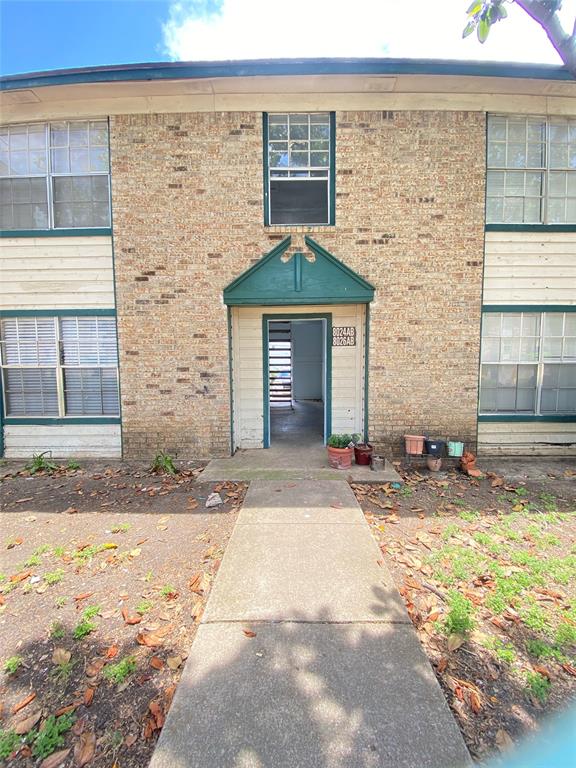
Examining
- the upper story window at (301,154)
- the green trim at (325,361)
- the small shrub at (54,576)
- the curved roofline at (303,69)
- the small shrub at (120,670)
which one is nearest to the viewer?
the small shrub at (120,670)

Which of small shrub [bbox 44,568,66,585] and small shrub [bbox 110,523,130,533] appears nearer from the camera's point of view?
small shrub [bbox 44,568,66,585]

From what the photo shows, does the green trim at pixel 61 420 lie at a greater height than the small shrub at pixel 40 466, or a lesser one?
greater

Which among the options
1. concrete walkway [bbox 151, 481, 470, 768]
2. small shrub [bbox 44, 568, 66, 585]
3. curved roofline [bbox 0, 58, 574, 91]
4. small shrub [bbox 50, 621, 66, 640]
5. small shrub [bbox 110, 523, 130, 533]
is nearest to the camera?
concrete walkway [bbox 151, 481, 470, 768]

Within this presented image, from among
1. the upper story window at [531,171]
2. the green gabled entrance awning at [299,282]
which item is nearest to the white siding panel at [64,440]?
the green gabled entrance awning at [299,282]

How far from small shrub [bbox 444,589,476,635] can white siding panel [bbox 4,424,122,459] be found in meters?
5.68

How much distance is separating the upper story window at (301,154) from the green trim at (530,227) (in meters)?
2.74

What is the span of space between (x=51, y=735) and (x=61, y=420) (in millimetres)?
5666

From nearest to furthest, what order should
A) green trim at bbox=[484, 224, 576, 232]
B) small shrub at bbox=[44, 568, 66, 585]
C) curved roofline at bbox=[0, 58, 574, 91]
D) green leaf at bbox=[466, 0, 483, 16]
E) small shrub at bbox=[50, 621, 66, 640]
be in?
green leaf at bbox=[466, 0, 483, 16] < small shrub at bbox=[50, 621, 66, 640] < small shrub at bbox=[44, 568, 66, 585] < curved roofline at bbox=[0, 58, 574, 91] < green trim at bbox=[484, 224, 576, 232]

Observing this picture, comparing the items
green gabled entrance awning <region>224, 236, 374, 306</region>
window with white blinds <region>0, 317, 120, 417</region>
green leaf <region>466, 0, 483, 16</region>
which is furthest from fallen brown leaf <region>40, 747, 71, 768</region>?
green gabled entrance awning <region>224, 236, 374, 306</region>

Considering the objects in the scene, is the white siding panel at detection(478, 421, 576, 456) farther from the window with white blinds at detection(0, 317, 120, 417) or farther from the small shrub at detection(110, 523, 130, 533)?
the window with white blinds at detection(0, 317, 120, 417)

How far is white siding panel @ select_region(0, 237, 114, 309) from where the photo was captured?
253 inches

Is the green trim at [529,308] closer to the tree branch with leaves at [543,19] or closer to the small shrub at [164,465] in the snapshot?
the tree branch with leaves at [543,19]

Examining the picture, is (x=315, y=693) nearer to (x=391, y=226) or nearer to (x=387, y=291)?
(x=387, y=291)

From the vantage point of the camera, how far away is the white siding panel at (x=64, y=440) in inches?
261
